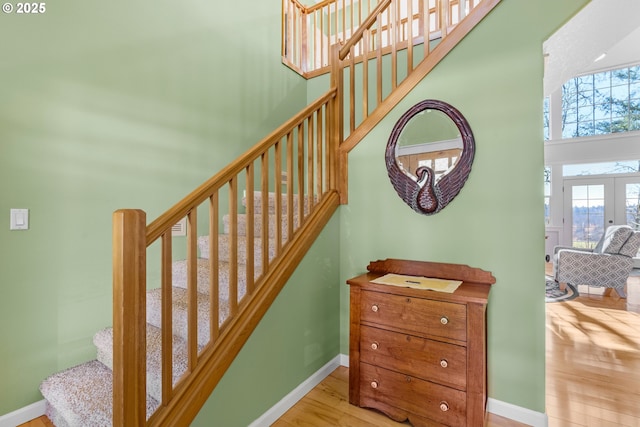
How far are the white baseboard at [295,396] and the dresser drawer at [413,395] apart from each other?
36 cm

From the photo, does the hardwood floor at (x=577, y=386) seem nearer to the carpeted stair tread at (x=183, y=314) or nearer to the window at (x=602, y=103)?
the carpeted stair tread at (x=183, y=314)

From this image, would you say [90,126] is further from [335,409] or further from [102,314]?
[335,409]

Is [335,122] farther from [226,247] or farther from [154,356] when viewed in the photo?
[154,356]

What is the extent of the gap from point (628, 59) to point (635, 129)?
1411 mm

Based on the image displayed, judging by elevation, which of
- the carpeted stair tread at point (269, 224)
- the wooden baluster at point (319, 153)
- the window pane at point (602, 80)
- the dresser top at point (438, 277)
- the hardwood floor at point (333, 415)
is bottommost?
the hardwood floor at point (333, 415)

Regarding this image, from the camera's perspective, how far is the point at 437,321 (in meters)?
1.64

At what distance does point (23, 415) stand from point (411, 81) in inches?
119

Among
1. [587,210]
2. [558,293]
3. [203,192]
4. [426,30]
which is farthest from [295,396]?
[587,210]

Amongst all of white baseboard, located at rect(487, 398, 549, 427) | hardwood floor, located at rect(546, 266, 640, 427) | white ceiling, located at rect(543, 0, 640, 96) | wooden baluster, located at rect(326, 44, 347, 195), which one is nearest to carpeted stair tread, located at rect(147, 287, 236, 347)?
wooden baluster, located at rect(326, 44, 347, 195)

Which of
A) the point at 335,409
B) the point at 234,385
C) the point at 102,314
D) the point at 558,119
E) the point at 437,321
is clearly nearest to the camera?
the point at 234,385

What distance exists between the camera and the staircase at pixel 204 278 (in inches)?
42.8

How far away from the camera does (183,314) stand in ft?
5.60

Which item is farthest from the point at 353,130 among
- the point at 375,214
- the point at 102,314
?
the point at 102,314
